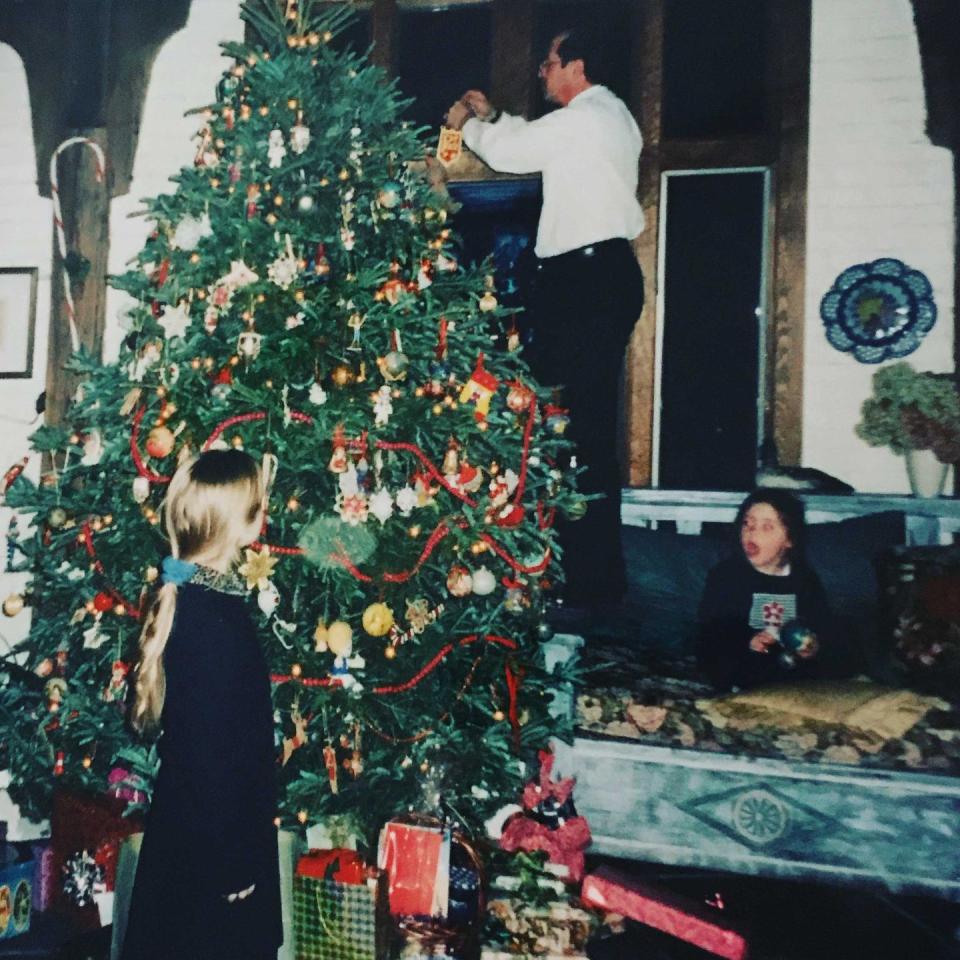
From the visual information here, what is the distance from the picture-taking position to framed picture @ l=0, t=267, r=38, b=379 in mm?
3752

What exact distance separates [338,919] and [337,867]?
14 centimetres

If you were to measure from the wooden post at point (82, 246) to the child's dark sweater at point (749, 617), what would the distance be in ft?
10.4

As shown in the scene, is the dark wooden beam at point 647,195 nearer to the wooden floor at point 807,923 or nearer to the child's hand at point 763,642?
the child's hand at point 763,642

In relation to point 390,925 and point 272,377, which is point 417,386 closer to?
point 272,377

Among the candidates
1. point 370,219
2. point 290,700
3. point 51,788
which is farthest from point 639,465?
point 51,788

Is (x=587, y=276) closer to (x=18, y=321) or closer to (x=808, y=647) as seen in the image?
(x=808, y=647)

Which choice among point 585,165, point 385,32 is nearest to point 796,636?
point 585,165

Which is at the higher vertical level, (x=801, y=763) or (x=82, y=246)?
(x=82, y=246)

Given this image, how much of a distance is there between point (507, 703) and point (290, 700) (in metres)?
0.72

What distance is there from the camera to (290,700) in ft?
8.02

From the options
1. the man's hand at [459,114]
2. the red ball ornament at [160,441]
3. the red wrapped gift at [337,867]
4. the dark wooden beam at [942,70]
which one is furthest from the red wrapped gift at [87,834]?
the dark wooden beam at [942,70]

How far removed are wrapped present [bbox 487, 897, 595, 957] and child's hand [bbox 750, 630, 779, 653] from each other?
1203mm

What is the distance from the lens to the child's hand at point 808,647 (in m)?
2.99

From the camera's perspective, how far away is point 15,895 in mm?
2525
